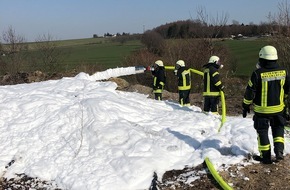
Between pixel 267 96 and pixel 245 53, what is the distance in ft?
152

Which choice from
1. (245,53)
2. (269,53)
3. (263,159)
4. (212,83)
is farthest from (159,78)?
(245,53)

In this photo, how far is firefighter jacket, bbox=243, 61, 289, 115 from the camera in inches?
237

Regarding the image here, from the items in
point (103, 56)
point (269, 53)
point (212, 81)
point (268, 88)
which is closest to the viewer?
point (269, 53)

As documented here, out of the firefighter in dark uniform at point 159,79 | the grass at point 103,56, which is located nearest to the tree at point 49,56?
the grass at point 103,56

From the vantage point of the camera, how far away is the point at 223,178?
19.7 feet

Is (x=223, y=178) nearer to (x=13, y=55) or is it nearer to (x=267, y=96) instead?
(x=267, y=96)

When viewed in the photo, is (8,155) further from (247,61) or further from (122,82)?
(247,61)

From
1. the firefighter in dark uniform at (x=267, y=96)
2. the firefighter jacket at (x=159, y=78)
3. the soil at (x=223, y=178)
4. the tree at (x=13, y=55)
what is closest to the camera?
the soil at (x=223, y=178)

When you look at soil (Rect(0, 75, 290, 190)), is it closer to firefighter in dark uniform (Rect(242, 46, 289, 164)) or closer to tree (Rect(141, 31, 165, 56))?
firefighter in dark uniform (Rect(242, 46, 289, 164))

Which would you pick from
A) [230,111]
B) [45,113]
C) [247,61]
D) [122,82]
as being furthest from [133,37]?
[45,113]

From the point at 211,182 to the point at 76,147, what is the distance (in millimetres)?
2909

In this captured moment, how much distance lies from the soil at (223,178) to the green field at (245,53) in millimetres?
38474

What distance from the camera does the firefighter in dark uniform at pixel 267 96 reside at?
6.02 metres

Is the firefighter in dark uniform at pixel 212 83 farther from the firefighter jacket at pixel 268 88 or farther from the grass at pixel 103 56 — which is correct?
the grass at pixel 103 56
